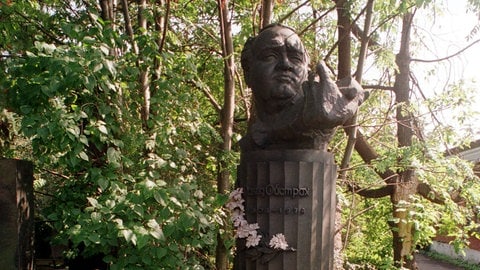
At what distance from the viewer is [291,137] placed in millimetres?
3643

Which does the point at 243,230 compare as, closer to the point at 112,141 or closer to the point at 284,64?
the point at 112,141

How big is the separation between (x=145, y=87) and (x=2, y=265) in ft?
6.76

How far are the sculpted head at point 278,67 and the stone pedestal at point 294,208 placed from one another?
0.48m

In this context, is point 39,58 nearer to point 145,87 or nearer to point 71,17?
point 145,87

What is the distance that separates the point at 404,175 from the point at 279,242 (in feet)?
13.6

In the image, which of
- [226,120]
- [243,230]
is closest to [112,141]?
[243,230]

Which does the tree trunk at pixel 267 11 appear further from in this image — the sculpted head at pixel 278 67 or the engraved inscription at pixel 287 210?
the engraved inscription at pixel 287 210

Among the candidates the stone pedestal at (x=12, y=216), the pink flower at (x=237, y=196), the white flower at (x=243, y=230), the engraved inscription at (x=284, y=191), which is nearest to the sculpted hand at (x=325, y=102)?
the engraved inscription at (x=284, y=191)

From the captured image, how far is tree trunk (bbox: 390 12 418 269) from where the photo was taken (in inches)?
255

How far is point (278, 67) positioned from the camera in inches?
147

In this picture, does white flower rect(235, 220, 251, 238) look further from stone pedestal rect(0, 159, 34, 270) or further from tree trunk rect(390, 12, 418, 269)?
tree trunk rect(390, 12, 418, 269)

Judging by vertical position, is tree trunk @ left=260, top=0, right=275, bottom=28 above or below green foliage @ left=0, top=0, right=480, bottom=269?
above

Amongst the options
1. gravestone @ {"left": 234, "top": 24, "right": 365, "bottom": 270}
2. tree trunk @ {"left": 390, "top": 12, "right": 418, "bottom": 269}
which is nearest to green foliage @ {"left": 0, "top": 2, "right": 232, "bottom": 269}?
gravestone @ {"left": 234, "top": 24, "right": 365, "bottom": 270}

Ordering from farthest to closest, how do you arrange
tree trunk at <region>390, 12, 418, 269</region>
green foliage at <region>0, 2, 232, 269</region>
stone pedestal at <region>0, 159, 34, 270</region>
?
tree trunk at <region>390, 12, 418, 269</region>, stone pedestal at <region>0, 159, 34, 270</region>, green foliage at <region>0, 2, 232, 269</region>
